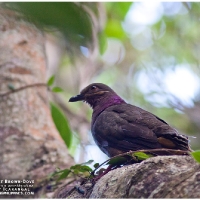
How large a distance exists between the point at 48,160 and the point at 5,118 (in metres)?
0.92

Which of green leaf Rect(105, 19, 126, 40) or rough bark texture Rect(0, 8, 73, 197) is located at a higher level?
green leaf Rect(105, 19, 126, 40)

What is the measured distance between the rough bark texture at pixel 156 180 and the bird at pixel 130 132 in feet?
2.65

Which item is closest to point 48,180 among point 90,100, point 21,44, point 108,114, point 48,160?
point 48,160

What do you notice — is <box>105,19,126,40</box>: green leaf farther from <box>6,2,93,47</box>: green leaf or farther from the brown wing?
<box>6,2,93,47</box>: green leaf

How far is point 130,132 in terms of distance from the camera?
3.75 m

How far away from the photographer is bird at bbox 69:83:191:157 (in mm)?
3451

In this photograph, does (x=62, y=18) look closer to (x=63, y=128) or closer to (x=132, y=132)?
(x=132, y=132)

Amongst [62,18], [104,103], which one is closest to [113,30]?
[104,103]

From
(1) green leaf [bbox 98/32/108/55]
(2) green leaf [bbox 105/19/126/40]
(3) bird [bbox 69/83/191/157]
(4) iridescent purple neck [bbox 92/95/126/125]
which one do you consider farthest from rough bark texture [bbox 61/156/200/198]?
(2) green leaf [bbox 105/19/126/40]

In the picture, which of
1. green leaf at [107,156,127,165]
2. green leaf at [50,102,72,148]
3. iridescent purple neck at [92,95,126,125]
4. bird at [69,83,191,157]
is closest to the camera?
green leaf at [107,156,127,165]

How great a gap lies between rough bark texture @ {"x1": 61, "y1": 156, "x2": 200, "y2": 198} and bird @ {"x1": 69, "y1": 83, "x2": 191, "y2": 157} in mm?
807

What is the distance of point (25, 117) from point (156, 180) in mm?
2933

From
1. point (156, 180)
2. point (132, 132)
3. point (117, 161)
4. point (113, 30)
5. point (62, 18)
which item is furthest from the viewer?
point (113, 30)

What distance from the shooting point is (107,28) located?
7590mm
